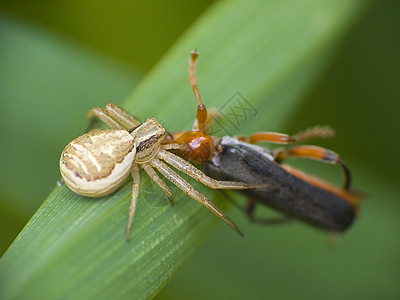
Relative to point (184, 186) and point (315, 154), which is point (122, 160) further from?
point (315, 154)

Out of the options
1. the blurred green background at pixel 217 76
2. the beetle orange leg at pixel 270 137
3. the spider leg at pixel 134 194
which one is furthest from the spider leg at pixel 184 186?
the blurred green background at pixel 217 76

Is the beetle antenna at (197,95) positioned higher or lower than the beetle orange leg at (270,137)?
higher

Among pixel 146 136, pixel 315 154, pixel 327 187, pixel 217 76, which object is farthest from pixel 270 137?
pixel 146 136

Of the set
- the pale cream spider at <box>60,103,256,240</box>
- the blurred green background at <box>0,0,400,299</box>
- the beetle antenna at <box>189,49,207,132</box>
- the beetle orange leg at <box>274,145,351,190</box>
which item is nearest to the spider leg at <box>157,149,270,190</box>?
the pale cream spider at <box>60,103,256,240</box>

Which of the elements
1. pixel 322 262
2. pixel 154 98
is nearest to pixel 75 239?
pixel 154 98

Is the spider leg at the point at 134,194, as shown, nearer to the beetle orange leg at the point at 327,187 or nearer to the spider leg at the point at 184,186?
the spider leg at the point at 184,186

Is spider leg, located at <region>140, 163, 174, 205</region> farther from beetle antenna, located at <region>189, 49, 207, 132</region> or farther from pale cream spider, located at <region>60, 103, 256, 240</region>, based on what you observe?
beetle antenna, located at <region>189, 49, 207, 132</region>
